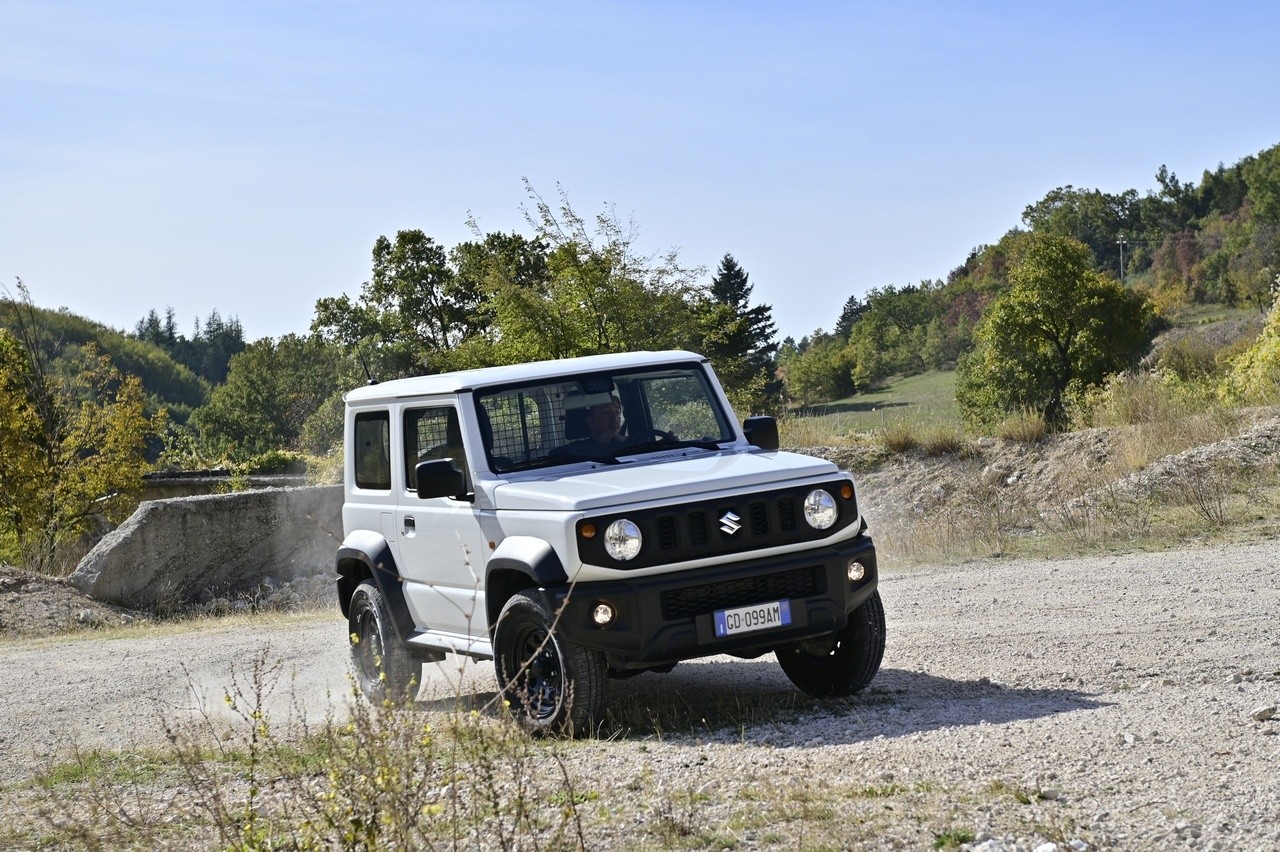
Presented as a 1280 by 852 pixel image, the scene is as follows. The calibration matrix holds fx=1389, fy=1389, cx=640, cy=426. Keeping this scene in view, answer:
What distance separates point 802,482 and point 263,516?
1510 cm

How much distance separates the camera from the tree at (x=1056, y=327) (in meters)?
56.4

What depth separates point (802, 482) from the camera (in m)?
7.28

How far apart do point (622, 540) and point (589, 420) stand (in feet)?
4.41

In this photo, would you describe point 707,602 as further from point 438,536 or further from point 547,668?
point 438,536

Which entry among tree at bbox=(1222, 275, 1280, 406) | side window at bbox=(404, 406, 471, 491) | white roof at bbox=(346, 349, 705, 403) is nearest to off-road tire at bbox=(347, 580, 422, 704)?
side window at bbox=(404, 406, 471, 491)

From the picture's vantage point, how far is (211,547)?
2028 cm

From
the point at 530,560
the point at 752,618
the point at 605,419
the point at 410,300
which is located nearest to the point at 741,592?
the point at 752,618

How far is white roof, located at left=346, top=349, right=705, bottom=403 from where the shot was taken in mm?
8055

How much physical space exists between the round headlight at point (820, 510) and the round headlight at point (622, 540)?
0.96 m

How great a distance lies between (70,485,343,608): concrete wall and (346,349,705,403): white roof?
10861 mm

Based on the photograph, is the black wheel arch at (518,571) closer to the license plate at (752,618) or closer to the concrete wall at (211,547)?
the license plate at (752,618)

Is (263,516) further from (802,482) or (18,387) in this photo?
(18,387)

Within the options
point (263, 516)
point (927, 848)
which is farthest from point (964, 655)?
point (263, 516)

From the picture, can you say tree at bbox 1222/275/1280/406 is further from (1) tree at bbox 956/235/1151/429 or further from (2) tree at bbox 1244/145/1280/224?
(2) tree at bbox 1244/145/1280/224
